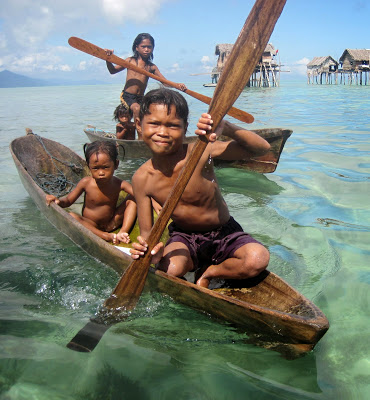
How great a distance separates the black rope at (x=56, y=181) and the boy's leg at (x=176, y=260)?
289cm

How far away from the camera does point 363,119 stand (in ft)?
40.9

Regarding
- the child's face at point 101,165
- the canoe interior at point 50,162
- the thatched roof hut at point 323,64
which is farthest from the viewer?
the thatched roof hut at point 323,64

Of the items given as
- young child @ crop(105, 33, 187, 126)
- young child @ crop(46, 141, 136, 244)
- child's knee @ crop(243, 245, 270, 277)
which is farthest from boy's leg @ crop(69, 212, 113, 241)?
young child @ crop(105, 33, 187, 126)

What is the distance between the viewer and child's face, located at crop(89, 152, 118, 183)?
3.86m

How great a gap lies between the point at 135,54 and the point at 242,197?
3.52 metres

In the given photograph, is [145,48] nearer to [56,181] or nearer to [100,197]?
[56,181]

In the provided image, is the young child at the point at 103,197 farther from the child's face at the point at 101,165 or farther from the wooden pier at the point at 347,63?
the wooden pier at the point at 347,63

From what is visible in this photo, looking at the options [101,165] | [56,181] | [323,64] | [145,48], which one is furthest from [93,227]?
[323,64]

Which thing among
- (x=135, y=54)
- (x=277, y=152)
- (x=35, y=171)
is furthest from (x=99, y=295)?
(x=135, y=54)

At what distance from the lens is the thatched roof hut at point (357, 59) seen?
1303 inches

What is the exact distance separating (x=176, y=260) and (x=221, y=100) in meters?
1.02

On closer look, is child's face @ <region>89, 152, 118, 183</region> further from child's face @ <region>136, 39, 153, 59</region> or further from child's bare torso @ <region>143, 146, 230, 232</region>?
child's face @ <region>136, 39, 153, 59</region>

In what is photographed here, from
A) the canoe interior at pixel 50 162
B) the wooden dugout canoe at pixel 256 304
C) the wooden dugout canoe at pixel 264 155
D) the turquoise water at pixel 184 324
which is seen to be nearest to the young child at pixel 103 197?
the turquoise water at pixel 184 324

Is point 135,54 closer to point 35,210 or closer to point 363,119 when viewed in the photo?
point 35,210
